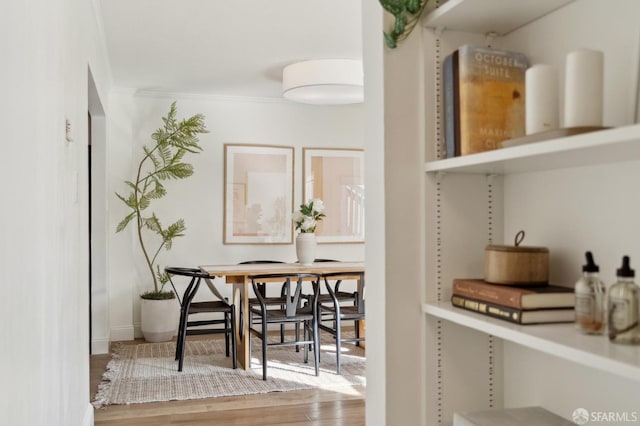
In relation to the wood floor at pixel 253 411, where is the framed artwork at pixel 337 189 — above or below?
above

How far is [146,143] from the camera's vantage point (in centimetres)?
597

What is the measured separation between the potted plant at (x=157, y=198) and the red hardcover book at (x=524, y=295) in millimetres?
4422

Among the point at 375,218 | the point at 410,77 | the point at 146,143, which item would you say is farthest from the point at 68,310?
the point at 146,143

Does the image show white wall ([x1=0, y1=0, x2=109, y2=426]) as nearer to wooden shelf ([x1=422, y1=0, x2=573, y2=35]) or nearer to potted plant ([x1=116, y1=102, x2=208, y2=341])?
wooden shelf ([x1=422, y1=0, x2=573, y2=35])

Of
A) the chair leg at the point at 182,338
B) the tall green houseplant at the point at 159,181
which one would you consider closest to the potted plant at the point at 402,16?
A: the chair leg at the point at 182,338

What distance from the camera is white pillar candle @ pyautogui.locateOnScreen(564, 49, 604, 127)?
1.10 meters

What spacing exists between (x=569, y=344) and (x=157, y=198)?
5.26 metres

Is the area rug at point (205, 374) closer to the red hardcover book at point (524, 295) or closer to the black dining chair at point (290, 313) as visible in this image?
the black dining chair at point (290, 313)

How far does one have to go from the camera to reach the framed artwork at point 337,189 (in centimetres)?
653

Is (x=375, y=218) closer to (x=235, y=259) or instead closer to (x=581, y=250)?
Result: (x=581, y=250)

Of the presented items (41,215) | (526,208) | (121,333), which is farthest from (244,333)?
(526,208)

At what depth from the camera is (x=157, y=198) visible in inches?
232

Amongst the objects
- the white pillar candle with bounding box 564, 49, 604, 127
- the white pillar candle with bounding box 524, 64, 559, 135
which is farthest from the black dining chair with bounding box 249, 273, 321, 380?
the white pillar candle with bounding box 564, 49, 604, 127

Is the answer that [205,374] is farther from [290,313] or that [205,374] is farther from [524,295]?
[524,295]
